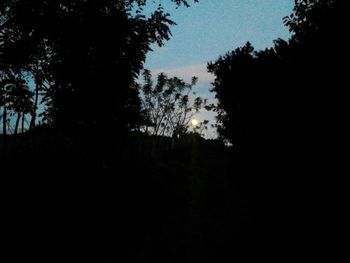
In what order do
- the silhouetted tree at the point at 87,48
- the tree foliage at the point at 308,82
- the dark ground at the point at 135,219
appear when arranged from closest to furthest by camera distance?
1. the dark ground at the point at 135,219
2. the tree foliage at the point at 308,82
3. the silhouetted tree at the point at 87,48

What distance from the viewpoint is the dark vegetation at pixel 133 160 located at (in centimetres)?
917

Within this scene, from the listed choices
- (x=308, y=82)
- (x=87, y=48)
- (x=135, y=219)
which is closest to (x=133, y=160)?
(x=87, y=48)

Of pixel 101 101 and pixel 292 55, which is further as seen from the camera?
pixel 101 101

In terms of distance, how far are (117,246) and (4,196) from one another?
272cm

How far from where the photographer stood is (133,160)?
70.1 ft

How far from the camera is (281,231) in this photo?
11.6m

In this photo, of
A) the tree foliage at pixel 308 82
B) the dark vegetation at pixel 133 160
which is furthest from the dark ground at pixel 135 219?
the tree foliage at pixel 308 82

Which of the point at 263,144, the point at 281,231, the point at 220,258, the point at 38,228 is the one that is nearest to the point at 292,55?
the point at 263,144

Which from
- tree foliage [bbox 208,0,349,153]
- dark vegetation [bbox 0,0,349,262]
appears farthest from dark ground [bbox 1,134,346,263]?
tree foliage [bbox 208,0,349,153]

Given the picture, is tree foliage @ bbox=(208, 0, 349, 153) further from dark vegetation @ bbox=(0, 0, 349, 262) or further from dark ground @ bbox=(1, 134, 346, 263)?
dark ground @ bbox=(1, 134, 346, 263)

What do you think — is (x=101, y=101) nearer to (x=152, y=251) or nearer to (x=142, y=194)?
(x=142, y=194)

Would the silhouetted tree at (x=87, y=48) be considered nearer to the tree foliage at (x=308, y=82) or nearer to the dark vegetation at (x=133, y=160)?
the dark vegetation at (x=133, y=160)

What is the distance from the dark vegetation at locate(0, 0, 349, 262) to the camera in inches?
361

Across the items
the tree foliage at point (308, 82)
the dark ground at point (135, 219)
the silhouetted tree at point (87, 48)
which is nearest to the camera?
the dark ground at point (135, 219)
